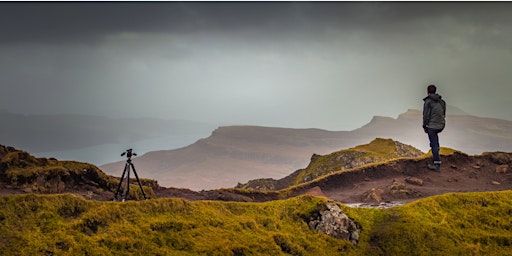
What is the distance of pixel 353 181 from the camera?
25828 millimetres

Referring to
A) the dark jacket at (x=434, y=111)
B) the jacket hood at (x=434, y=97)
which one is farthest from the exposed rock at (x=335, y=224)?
the jacket hood at (x=434, y=97)

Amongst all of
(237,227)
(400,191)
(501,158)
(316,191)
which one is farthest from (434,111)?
(237,227)

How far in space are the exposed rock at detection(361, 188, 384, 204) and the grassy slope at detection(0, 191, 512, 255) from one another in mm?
2926

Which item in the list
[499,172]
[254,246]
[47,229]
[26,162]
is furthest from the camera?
[499,172]

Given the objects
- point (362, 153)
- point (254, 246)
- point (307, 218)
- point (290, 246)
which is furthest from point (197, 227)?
point (362, 153)

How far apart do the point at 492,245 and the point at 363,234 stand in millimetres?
5013

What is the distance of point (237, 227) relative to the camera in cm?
1520

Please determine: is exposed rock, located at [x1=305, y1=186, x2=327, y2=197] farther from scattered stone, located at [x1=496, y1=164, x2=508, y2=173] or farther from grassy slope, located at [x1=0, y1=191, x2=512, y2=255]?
scattered stone, located at [x1=496, y1=164, x2=508, y2=173]

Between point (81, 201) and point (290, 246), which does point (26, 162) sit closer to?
point (81, 201)

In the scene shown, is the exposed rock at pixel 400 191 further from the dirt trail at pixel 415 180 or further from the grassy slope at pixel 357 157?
the grassy slope at pixel 357 157

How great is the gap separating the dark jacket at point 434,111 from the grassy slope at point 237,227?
21.5 ft

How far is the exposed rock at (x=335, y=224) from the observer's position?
16109 millimetres

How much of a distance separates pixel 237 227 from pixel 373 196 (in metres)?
9.35

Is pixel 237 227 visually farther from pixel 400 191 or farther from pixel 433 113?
pixel 433 113
